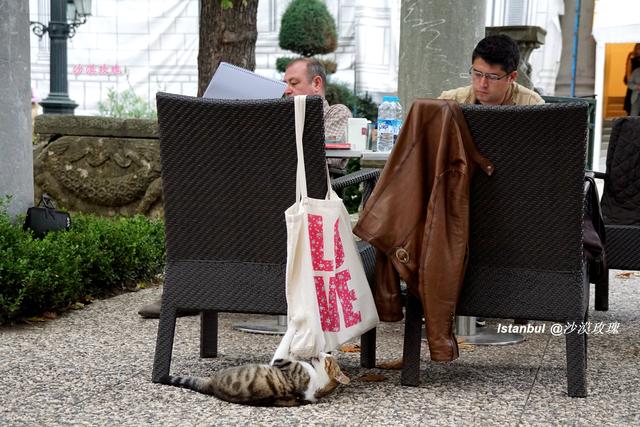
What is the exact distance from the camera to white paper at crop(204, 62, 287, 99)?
448 cm

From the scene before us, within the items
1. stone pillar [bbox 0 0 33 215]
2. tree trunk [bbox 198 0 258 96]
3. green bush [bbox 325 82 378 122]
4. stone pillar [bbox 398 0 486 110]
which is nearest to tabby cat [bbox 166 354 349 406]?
stone pillar [bbox 0 0 33 215]

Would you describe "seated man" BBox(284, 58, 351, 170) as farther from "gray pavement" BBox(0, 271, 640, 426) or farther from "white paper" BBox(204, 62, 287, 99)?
"gray pavement" BBox(0, 271, 640, 426)

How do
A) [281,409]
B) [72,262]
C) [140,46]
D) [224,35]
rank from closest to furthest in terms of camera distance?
1. [281,409]
2. [72,262]
3. [224,35]
4. [140,46]

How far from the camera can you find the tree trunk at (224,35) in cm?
662

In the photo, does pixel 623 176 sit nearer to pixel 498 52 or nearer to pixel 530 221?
pixel 498 52

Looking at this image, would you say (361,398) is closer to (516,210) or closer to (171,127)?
(516,210)

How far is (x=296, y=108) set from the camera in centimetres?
351

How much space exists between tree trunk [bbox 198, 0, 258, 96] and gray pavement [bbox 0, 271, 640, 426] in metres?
2.23

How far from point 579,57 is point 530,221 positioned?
13442 mm

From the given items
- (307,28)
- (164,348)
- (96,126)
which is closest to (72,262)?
(164,348)

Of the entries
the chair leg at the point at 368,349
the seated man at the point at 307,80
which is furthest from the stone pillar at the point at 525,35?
the chair leg at the point at 368,349

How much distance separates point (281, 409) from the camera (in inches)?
136

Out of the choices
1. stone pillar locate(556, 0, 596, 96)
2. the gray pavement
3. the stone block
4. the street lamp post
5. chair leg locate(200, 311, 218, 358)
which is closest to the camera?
the gray pavement

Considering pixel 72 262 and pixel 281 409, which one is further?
Answer: pixel 72 262
